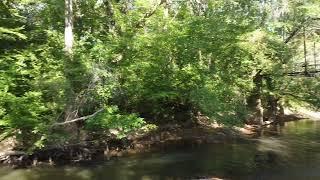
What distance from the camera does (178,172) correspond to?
21984 millimetres

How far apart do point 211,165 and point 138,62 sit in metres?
8.43

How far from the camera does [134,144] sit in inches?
1109

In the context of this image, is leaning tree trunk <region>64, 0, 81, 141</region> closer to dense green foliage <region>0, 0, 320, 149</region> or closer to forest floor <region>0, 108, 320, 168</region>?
dense green foliage <region>0, 0, 320, 149</region>

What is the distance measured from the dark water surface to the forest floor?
106 cm

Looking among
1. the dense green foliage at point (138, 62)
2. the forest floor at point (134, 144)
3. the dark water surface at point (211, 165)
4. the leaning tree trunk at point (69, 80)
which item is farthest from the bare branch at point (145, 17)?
the dark water surface at point (211, 165)

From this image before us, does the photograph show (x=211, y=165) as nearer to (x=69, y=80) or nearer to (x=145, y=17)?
(x=69, y=80)

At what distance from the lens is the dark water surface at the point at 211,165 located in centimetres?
2100

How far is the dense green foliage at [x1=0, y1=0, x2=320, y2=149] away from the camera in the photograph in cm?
2377

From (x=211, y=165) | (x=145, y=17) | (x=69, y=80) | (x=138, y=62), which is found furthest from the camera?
(x=145, y=17)

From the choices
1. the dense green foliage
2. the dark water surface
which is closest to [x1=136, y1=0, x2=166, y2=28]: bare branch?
the dense green foliage

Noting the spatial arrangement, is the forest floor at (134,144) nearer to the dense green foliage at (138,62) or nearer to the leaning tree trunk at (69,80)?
the dense green foliage at (138,62)

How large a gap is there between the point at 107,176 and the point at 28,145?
5.19m

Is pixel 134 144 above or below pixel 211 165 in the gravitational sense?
above

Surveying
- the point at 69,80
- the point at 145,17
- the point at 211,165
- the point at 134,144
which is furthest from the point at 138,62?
the point at 211,165
